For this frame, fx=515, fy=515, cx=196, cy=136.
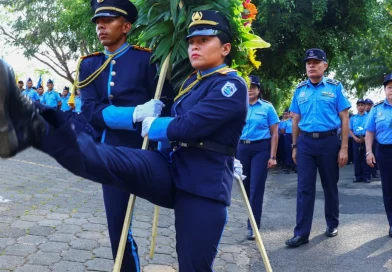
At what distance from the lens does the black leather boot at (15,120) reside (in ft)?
6.84

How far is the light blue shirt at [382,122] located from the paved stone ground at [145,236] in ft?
3.85

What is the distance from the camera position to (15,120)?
2158 millimetres

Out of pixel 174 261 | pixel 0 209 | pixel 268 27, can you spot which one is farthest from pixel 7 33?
pixel 174 261

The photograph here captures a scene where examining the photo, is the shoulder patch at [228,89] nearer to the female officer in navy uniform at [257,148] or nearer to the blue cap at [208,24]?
the blue cap at [208,24]

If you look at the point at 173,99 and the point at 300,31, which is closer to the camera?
the point at 173,99

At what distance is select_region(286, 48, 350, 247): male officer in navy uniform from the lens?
5.94 meters

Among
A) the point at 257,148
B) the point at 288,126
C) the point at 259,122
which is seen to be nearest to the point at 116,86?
the point at 257,148

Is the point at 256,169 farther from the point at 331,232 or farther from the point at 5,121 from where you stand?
the point at 5,121

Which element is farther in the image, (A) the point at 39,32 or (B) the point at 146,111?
(A) the point at 39,32

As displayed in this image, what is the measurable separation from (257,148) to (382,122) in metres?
1.72

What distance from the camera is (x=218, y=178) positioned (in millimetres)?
2857

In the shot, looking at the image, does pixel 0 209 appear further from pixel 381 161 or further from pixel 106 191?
pixel 381 161

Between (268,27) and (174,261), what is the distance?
9772 mm

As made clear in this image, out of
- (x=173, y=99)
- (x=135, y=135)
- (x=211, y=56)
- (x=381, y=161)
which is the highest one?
(x=211, y=56)
